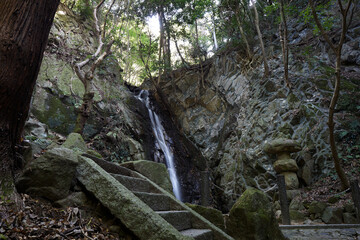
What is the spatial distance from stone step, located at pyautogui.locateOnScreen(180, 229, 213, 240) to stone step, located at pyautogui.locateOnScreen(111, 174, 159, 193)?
0.91 meters

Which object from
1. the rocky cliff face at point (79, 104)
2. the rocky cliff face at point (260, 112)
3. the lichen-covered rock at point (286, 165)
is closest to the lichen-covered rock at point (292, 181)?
the lichen-covered rock at point (286, 165)

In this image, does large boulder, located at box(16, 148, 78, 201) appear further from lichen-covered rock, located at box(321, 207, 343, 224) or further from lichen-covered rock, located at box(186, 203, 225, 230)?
lichen-covered rock, located at box(321, 207, 343, 224)

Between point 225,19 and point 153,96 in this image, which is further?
point 153,96

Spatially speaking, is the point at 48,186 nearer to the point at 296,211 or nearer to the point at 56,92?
the point at 296,211

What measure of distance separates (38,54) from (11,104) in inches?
23.7

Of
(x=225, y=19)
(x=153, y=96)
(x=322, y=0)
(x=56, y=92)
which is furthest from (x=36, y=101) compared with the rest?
(x=322, y=0)

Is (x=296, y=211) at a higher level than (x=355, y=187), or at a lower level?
lower

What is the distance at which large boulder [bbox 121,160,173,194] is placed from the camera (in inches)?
175

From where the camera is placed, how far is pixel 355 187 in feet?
17.3

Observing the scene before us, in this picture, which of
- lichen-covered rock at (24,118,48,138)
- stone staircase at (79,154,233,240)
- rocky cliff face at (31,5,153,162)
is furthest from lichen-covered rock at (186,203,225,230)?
rocky cliff face at (31,5,153,162)

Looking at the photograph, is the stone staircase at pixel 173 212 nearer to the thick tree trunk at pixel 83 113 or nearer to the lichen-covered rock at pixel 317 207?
the thick tree trunk at pixel 83 113

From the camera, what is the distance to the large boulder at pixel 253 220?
3.31m

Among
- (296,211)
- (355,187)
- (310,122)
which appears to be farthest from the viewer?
(310,122)

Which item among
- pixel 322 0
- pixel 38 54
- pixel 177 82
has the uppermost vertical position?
pixel 322 0
